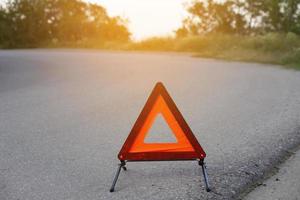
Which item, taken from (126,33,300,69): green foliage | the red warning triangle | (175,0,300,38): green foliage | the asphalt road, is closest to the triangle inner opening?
the asphalt road

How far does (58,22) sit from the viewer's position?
45.2m

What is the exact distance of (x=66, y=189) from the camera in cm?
436

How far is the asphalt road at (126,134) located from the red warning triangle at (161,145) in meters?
0.26

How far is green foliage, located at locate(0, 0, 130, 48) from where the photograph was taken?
144ft

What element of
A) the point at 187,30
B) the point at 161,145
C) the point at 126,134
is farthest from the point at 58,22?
the point at 161,145

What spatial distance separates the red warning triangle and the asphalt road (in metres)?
0.26

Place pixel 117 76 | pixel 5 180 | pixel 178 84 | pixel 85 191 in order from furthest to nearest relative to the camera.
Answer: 1. pixel 117 76
2. pixel 178 84
3. pixel 5 180
4. pixel 85 191

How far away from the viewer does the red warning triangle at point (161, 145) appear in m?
4.42

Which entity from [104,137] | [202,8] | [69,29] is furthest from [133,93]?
[69,29]

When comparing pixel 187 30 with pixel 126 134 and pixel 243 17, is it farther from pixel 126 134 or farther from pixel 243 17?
pixel 126 134

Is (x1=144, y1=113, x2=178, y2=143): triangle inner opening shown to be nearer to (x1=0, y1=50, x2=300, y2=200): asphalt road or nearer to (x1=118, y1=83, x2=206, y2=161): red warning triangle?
(x1=0, y1=50, x2=300, y2=200): asphalt road

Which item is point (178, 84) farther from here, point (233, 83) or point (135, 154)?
point (135, 154)

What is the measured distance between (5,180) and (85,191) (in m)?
0.96

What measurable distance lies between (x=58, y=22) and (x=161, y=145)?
42.6 meters
